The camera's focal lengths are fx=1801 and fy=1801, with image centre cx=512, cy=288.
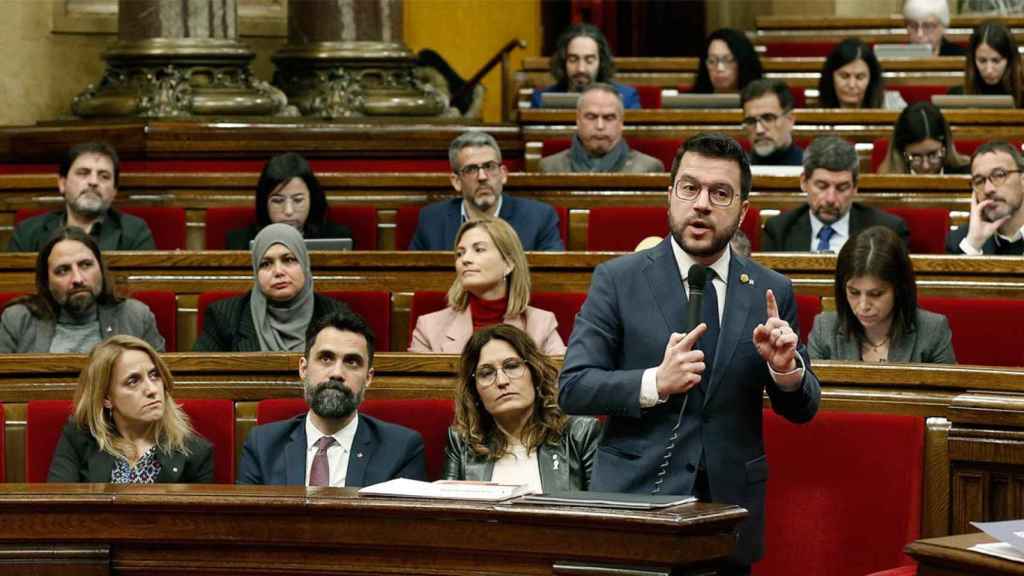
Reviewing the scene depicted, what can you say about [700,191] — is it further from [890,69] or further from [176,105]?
[890,69]

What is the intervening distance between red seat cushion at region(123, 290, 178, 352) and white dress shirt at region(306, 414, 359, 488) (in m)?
1.14

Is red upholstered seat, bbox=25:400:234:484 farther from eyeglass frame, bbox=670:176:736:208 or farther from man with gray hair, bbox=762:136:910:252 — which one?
man with gray hair, bbox=762:136:910:252

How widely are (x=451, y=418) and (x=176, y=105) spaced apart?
321 centimetres

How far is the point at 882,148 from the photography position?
237 inches

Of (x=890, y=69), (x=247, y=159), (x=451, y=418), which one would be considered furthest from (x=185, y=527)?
(x=890, y=69)

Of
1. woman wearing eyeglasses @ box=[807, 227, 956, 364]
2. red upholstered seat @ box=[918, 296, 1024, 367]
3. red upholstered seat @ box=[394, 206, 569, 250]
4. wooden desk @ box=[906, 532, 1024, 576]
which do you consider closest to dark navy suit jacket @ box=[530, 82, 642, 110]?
red upholstered seat @ box=[394, 206, 569, 250]

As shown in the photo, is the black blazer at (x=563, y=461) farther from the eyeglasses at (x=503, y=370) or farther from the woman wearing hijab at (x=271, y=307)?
the woman wearing hijab at (x=271, y=307)

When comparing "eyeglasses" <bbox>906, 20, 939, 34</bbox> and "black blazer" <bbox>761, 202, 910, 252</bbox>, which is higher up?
"eyeglasses" <bbox>906, 20, 939, 34</bbox>

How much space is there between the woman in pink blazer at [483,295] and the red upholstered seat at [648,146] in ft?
6.71

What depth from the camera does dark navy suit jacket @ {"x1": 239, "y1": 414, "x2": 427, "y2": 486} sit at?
318 cm

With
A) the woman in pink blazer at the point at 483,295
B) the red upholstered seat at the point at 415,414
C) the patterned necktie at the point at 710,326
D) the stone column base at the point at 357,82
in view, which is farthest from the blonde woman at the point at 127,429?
the stone column base at the point at 357,82

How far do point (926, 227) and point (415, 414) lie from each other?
2071 mm

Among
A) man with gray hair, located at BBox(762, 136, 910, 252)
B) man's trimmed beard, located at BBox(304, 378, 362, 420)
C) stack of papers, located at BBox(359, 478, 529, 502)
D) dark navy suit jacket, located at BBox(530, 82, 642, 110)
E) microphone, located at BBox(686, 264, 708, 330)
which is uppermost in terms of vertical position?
dark navy suit jacket, located at BBox(530, 82, 642, 110)

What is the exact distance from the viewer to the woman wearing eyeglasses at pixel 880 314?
357 centimetres
